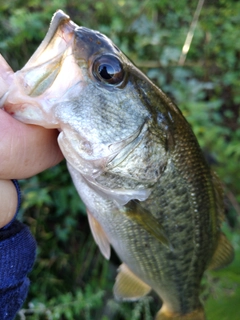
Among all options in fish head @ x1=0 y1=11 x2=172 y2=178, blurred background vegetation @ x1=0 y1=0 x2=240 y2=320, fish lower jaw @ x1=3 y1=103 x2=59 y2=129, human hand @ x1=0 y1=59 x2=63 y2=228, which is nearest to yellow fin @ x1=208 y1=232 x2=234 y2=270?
blurred background vegetation @ x1=0 y1=0 x2=240 y2=320

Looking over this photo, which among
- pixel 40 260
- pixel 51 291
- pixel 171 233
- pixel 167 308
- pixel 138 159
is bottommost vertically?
pixel 51 291

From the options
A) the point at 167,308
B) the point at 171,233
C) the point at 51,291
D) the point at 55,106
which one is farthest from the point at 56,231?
the point at 55,106

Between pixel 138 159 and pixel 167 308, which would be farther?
pixel 167 308

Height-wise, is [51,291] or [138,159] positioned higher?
[138,159]

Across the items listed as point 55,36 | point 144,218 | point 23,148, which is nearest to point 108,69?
point 55,36

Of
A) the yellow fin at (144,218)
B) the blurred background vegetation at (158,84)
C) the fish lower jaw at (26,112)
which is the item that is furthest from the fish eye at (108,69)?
the blurred background vegetation at (158,84)

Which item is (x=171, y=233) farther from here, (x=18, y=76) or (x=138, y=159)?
(x=18, y=76)

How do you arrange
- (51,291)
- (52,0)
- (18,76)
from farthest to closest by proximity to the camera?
(52,0) < (51,291) < (18,76)
